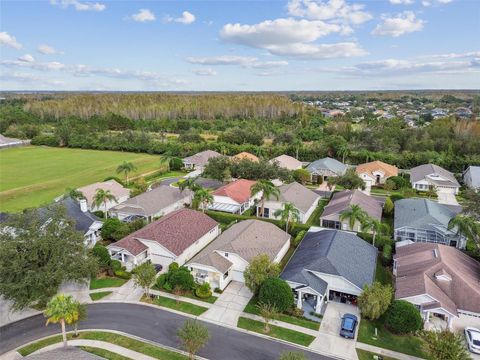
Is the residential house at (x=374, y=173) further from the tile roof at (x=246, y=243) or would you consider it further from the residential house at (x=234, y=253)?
the residential house at (x=234, y=253)

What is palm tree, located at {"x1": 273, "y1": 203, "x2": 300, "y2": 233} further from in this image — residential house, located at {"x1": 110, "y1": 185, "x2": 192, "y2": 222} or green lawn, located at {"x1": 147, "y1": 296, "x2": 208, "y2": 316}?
residential house, located at {"x1": 110, "y1": 185, "x2": 192, "y2": 222}

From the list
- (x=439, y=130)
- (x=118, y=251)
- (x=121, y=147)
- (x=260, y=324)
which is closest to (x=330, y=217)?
(x=260, y=324)

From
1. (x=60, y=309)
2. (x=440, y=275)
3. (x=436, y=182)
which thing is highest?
(x=60, y=309)

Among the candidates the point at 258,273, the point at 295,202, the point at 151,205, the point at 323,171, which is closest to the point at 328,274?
the point at 258,273

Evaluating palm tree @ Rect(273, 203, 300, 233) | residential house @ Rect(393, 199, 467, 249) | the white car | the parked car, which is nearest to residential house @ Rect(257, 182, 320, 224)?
palm tree @ Rect(273, 203, 300, 233)

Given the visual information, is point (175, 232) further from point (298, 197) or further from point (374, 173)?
point (374, 173)

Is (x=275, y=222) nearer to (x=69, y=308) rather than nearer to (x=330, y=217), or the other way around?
(x=330, y=217)
